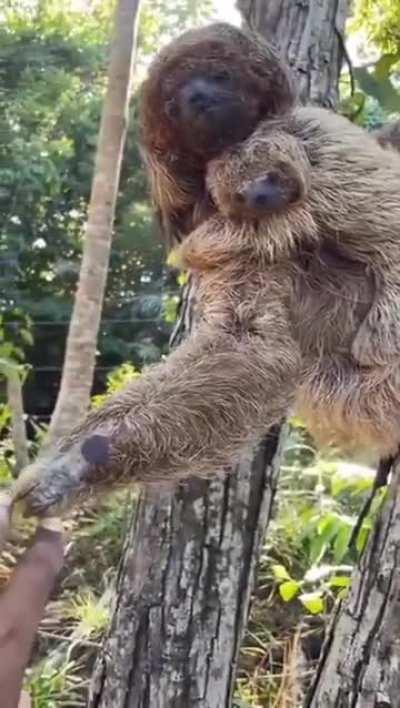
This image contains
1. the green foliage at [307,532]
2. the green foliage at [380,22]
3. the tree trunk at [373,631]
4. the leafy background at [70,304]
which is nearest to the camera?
the tree trunk at [373,631]

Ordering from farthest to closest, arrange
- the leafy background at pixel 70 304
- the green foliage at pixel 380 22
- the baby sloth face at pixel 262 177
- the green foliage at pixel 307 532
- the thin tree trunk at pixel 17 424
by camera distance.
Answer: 1. the leafy background at pixel 70 304
2. the green foliage at pixel 307 532
3. the thin tree trunk at pixel 17 424
4. the green foliage at pixel 380 22
5. the baby sloth face at pixel 262 177

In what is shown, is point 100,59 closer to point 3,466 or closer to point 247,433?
point 3,466

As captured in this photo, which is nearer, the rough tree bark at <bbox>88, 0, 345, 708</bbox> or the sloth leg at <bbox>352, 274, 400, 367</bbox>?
the sloth leg at <bbox>352, 274, 400, 367</bbox>

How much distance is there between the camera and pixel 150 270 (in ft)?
17.1

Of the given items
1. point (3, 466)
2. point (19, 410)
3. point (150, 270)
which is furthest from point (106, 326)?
point (19, 410)

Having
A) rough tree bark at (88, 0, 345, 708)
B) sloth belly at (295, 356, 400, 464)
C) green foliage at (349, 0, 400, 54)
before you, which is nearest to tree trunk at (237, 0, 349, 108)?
rough tree bark at (88, 0, 345, 708)

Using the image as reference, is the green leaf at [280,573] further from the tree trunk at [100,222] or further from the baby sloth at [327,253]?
the baby sloth at [327,253]

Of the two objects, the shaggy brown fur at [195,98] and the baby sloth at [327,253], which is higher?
A: the shaggy brown fur at [195,98]

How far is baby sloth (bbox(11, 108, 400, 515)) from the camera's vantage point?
1.12 meters

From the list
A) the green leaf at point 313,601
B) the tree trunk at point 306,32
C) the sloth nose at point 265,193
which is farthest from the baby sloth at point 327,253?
the green leaf at point 313,601

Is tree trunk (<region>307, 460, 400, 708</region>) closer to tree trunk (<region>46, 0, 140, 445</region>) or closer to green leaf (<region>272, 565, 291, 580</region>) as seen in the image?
tree trunk (<region>46, 0, 140, 445</region>)

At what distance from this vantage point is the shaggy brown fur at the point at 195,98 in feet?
4.14

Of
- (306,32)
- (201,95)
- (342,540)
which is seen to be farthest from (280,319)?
(342,540)

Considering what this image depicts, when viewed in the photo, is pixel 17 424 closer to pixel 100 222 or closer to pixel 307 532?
pixel 100 222
